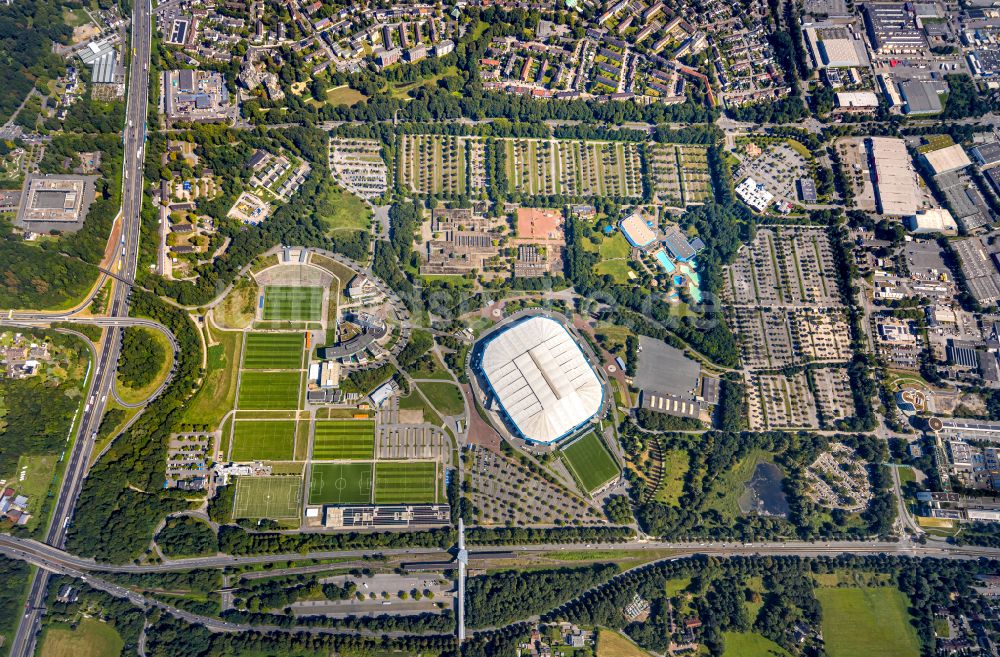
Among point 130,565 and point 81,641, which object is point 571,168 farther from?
point 81,641

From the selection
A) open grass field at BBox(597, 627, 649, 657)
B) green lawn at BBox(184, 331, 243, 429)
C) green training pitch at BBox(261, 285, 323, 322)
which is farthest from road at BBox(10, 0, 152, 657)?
open grass field at BBox(597, 627, 649, 657)

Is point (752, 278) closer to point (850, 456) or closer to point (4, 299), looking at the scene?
point (850, 456)

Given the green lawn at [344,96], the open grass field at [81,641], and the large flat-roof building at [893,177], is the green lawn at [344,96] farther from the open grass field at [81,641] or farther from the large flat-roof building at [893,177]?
the large flat-roof building at [893,177]

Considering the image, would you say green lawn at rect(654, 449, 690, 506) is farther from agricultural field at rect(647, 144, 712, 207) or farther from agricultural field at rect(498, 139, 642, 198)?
agricultural field at rect(498, 139, 642, 198)

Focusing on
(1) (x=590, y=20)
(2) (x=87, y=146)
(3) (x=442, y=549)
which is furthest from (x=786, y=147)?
(2) (x=87, y=146)

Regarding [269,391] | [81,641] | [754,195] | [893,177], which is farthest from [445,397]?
[893,177]

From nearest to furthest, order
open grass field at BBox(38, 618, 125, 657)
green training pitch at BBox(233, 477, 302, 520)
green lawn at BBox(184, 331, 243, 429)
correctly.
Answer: open grass field at BBox(38, 618, 125, 657), green training pitch at BBox(233, 477, 302, 520), green lawn at BBox(184, 331, 243, 429)
